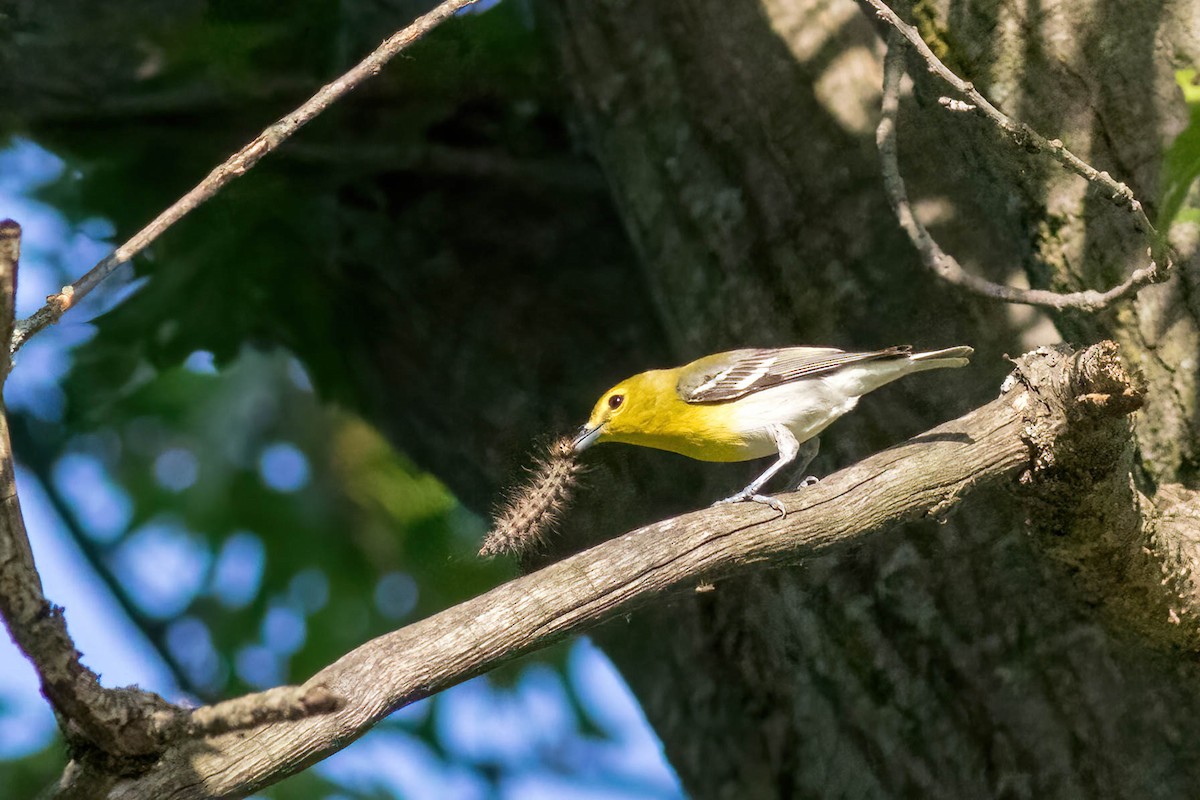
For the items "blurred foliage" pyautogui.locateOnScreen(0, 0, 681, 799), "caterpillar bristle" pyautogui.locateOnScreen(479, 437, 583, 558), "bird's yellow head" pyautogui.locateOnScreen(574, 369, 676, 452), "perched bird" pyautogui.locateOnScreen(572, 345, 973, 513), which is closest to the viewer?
"caterpillar bristle" pyautogui.locateOnScreen(479, 437, 583, 558)

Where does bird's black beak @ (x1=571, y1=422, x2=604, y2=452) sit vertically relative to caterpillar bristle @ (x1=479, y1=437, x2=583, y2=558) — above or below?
above

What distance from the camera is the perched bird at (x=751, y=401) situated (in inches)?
131

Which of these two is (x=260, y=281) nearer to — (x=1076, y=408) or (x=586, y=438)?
(x=586, y=438)

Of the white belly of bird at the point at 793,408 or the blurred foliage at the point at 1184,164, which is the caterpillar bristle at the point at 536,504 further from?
the blurred foliage at the point at 1184,164

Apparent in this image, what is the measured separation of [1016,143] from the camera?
2.79 meters

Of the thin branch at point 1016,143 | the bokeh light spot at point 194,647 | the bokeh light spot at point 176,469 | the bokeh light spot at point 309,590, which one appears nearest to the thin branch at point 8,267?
the thin branch at point 1016,143

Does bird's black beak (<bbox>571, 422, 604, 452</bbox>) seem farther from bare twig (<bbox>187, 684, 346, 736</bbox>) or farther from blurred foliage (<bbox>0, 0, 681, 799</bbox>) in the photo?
bare twig (<bbox>187, 684, 346, 736</bbox>)

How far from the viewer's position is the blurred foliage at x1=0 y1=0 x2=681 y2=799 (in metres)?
4.82

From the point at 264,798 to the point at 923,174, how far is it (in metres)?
3.81

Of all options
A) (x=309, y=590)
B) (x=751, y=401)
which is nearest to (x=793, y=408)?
(x=751, y=401)

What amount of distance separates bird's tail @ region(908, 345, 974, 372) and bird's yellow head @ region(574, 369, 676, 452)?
835 mm

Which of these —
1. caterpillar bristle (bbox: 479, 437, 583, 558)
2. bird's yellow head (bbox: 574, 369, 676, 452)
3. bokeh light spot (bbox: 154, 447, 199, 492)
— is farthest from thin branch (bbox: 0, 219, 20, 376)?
bokeh light spot (bbox: 154, 447, 199, 492)

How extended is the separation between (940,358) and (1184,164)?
1.72 metres

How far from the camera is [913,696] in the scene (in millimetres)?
3738
